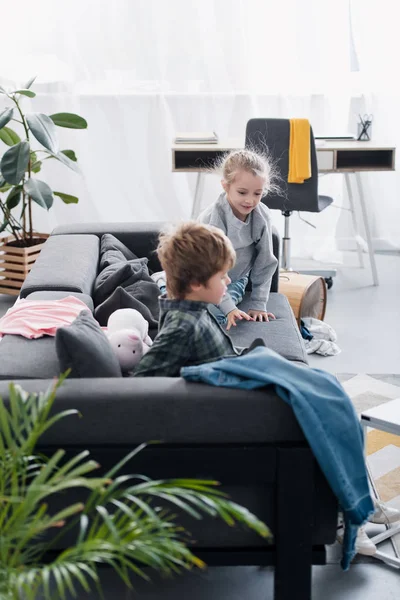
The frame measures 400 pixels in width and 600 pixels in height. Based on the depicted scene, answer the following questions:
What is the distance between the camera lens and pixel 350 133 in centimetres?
529

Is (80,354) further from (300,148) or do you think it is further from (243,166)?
(300,148)

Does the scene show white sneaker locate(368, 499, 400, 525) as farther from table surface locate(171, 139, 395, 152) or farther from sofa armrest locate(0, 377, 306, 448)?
table surface locate(171, 139, 395, 152)

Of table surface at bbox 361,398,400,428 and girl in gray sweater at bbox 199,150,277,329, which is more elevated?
girl in gray sweater at bbox 199,150,277,329

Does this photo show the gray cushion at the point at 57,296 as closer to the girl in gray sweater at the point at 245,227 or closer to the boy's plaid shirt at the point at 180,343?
the girl in gray sweater at the point at 245,227

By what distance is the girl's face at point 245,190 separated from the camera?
301 centimetres

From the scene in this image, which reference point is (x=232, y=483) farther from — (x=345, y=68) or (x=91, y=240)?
(x=345, y=68)

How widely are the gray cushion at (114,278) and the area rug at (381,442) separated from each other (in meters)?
0.91

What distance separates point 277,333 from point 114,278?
0.60m

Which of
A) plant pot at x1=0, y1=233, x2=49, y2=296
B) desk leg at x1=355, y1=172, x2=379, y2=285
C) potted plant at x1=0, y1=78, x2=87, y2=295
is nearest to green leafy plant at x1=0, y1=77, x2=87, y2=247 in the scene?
potted plant at x1=0, y1=78, x2=87, y2=295

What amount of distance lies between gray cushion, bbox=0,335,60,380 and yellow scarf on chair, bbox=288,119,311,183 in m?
2.21

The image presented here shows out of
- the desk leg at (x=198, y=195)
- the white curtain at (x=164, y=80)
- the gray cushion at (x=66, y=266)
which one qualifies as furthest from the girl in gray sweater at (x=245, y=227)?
the white curtain at (x=164, y=80)

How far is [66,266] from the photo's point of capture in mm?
3059

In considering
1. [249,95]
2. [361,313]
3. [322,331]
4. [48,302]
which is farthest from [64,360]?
[249,95]

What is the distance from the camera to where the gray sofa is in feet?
5.98
